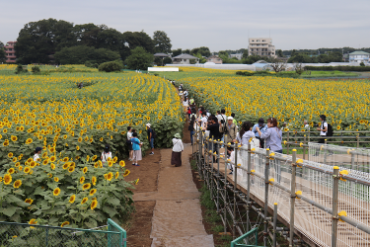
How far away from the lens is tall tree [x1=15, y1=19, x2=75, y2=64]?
368 feet

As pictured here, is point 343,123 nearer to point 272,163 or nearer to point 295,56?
point 272,163

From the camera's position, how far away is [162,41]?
6324 inches

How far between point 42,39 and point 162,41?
5704cm

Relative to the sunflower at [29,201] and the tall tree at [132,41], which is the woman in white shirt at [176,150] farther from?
the tall tree at [132,41]

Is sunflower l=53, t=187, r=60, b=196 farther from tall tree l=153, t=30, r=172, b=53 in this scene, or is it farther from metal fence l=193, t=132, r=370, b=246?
tall tree l=153, t=30, r=172, b=53

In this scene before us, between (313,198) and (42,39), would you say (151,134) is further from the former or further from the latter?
(42,39)

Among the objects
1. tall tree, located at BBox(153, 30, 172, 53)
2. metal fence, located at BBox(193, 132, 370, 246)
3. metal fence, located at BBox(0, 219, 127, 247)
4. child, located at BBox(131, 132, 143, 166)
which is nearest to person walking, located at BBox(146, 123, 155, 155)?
child, located at BBox(131, 132, 143, 166)

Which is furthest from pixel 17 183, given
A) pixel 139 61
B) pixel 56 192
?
pixel 139 61

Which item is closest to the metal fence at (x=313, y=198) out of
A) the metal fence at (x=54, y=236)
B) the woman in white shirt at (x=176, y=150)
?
the metal fence at (x=54, y=236)

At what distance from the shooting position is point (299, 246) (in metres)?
5.15

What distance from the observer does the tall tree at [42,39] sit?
11212 cm

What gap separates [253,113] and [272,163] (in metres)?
12.7

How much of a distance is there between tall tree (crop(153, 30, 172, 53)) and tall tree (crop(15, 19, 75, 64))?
44299mm

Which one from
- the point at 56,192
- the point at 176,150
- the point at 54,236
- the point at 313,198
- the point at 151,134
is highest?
the point at 313,198
